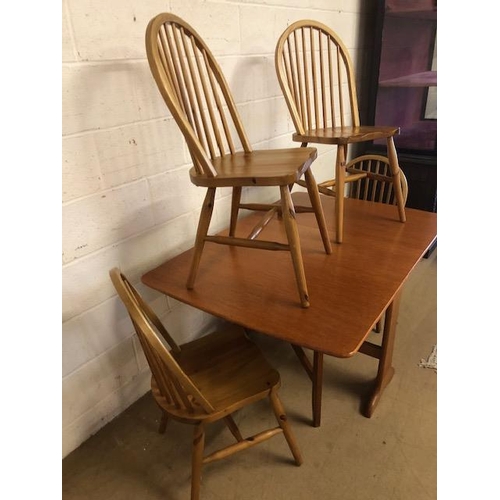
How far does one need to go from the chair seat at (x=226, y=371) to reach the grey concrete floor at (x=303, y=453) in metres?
0.32

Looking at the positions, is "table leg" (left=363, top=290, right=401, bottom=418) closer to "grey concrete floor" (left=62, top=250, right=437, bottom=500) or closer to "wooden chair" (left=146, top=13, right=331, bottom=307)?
"grey concrete floor" (left=62, top=250, right=437, bottom=500)

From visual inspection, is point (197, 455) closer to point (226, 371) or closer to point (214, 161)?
point (226, 371)

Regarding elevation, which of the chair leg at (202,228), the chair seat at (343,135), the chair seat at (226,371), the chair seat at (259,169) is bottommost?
the chair seat at (226,371)

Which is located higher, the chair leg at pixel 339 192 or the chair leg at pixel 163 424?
the chair leg at pixel 339 192

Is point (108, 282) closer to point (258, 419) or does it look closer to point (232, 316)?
point (232, 316)

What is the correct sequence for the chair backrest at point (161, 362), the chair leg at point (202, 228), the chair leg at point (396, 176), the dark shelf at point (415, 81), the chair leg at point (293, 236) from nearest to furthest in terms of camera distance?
the chair backrest at point (161, 362)
the chair leg at point (293, 236)
the chair leg at point (202, 228)
the chair leg at point (396, 176)
the dark shelf at point (415, 81)

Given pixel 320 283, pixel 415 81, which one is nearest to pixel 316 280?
pixel 320 283

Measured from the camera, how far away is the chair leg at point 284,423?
3.36 ft

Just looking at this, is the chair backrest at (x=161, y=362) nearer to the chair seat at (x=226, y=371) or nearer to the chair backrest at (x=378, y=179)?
the chair seat at (x=226, y=371)

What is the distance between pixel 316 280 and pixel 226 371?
0.38 m

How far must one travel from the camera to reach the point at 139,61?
109cm

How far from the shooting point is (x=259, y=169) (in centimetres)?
95

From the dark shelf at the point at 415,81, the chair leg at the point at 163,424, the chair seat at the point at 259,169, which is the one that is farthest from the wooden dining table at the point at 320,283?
the dark shelf at the point at 415,81

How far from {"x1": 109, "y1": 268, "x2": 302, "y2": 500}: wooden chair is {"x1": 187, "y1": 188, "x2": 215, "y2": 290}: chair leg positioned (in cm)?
15
